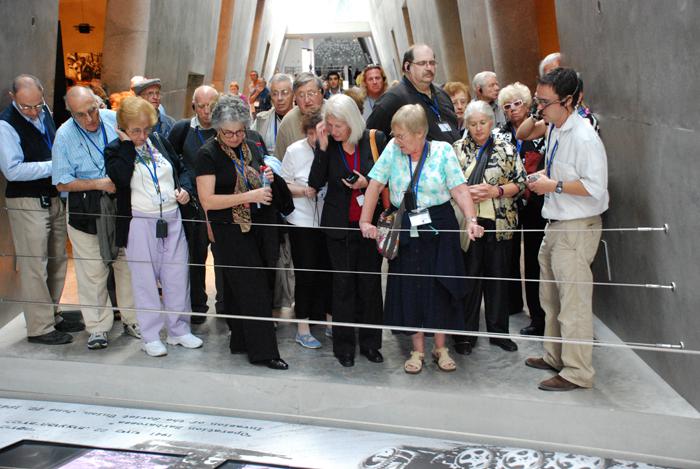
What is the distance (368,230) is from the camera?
4.04 meters

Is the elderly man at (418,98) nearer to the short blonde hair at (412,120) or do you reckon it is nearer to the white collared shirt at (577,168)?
the short blonde hair at (412,120)

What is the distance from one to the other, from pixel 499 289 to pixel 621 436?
4.05ft

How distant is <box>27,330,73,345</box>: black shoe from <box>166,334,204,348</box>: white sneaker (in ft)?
2.28

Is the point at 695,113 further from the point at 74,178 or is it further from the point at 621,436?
the point at 74,178

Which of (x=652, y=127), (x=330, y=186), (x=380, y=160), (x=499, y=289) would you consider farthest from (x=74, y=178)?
(x=652, y=127)

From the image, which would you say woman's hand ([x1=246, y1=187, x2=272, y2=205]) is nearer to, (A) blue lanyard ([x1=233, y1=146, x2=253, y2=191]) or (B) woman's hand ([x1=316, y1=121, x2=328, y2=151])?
(A) blue lanyard ([x1=233, y1=146, x2=253, y2=191])

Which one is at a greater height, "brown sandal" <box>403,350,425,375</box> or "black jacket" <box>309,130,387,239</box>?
"black jacket" <box>309,130,387,239</box>

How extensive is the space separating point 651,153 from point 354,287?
1.82 meters

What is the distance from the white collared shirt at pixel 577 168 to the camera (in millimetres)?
3654

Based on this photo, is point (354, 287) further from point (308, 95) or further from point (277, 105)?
point (277, 105)

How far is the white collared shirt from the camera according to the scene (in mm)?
3654

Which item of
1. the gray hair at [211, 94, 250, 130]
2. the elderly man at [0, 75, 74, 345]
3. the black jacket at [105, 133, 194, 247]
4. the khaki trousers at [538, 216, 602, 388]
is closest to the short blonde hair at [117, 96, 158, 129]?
the black jacket at [105, 133, 194, 247]

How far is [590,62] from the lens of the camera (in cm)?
452

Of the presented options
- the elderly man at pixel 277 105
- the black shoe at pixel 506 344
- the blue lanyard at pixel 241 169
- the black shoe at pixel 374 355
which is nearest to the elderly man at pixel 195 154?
the elderly man at pixel 277 105
